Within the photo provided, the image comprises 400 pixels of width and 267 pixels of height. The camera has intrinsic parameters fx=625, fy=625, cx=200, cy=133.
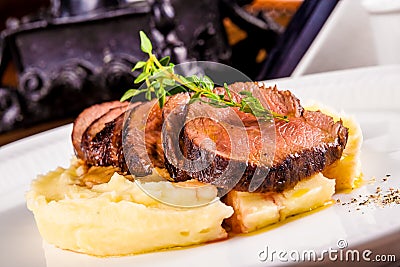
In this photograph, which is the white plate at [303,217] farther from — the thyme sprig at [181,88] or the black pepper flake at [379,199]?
the thyme sprig at [181,88]

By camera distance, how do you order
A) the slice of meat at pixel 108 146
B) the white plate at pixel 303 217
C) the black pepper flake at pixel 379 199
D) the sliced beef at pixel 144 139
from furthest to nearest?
the slice of meat at pixel 108 146
the sliced beef at pixel 144 139
the black pepper flake at pixel 379 199
the white plate at pixel 303 217

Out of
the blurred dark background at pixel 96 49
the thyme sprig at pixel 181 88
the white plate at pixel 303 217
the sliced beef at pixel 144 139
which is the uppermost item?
the thyme sprig at pixel 181 88

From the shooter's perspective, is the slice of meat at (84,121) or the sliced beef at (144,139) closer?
the sliced beef at (144,139)

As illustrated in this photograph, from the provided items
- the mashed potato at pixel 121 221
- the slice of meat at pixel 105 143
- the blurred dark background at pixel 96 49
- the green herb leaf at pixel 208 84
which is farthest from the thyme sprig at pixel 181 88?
the blurred dark background at pixel 96 49

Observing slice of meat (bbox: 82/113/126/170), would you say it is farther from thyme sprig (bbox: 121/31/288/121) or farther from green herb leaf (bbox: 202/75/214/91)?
green herb leaf (bbox: 202/75/214/91)

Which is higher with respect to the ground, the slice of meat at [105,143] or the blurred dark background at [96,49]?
the slice of meat at [105,143]

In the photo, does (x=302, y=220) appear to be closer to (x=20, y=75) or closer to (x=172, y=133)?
(x=172, y=133)

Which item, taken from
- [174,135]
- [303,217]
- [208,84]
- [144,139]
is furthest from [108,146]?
[303,217]

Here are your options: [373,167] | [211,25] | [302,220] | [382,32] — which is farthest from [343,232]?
[211,25]

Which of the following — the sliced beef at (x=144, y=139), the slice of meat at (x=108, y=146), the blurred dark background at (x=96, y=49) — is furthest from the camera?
the blurred dark background at (x=96, y=49)
